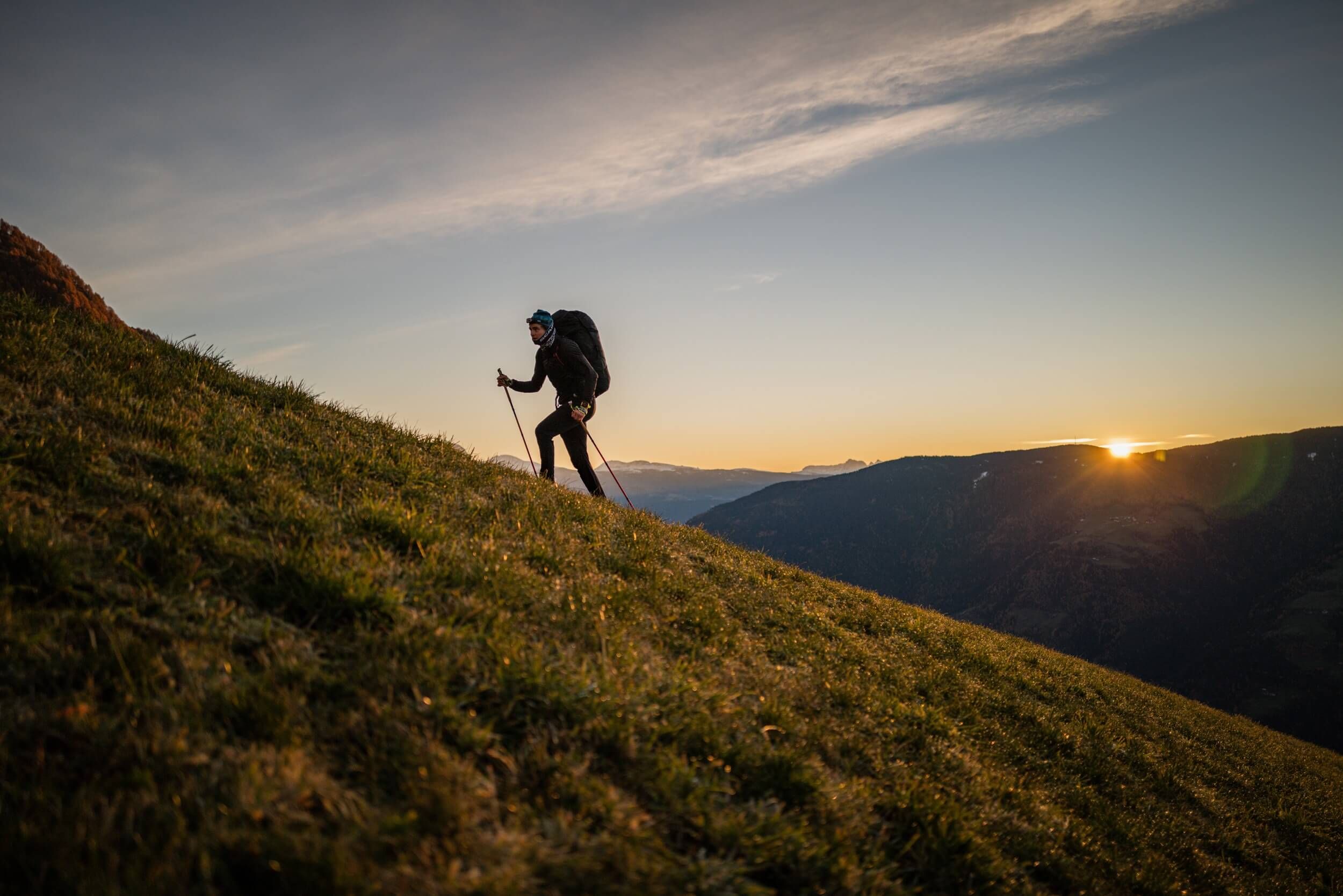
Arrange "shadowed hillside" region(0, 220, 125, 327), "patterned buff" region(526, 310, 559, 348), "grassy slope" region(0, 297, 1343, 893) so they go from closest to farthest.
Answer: "grassy slope" region(0, 297, 1343, 893) < "shadowed hillside" region(0, 220, 125, 327) < "patterned buff" region(526, 310, 559, 348)

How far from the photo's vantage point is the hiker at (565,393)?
14195 mm

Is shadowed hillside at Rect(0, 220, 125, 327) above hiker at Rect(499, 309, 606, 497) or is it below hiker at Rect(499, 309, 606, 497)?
above

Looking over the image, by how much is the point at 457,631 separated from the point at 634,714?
1.50 m

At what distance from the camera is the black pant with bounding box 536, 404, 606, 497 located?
14.4 metres

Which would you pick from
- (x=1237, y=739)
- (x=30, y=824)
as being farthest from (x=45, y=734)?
(x=1237, y=739)

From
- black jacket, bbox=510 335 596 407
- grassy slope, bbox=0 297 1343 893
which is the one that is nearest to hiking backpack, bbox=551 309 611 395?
black jacket, bbox=510 335 596 407

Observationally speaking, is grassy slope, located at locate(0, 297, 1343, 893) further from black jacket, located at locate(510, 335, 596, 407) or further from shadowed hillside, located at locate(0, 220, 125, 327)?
shadowed hillside, located at locate(0, 220, 125, 327)

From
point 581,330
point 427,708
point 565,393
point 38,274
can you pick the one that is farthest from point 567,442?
point 38,274

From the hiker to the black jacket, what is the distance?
0.01 m

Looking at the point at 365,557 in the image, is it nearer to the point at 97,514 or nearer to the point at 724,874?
the point at 97,514

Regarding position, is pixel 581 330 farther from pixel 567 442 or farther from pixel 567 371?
pixel 567 442

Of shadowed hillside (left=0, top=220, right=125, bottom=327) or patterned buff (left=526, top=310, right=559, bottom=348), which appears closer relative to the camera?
shadowed hillside (left=0, top=220, right=125, bottom=327)

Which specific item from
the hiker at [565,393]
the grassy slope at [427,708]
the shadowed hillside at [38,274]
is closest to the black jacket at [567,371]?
the hiker at [565,393]

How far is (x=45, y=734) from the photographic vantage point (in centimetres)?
331
